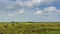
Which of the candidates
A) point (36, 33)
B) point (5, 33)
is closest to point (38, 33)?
point (36, 33)

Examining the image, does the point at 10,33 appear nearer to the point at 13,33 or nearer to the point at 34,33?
the point at 13,33

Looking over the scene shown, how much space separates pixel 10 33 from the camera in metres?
44.5

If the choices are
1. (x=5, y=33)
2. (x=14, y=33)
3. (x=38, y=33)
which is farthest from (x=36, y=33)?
(x=5, y=33)

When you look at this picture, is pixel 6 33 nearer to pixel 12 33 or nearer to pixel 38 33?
pixel 12 33

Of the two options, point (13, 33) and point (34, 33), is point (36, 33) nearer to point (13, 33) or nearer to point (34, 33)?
point (34, 33)

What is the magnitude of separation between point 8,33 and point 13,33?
1.67 m

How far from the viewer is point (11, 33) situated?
147 feet

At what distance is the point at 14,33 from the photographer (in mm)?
44438

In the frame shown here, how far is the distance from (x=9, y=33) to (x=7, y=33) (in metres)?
0.68

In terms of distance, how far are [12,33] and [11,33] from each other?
427 millimetres

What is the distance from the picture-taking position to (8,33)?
45031mm

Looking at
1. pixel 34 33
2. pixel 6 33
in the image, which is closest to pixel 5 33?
pixel 6 33

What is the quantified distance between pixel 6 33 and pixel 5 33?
291 mm

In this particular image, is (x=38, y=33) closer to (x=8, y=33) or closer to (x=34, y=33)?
(x=34, y=33)
